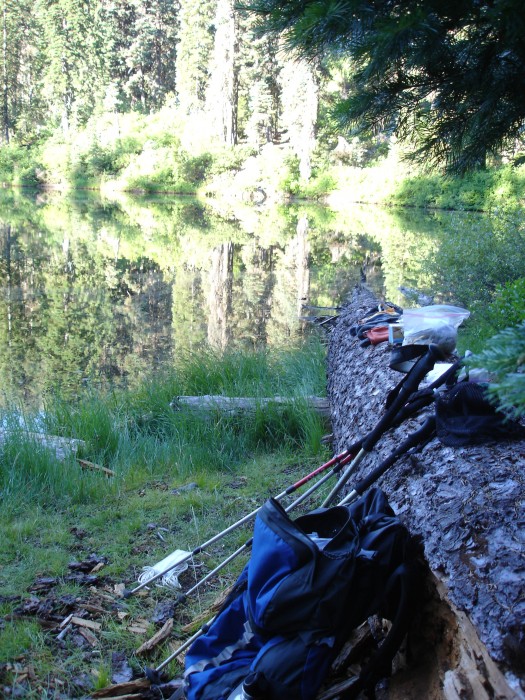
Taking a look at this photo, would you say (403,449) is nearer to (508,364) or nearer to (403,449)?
(403,449)

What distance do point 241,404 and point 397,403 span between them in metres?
2.84

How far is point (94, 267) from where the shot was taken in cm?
1645

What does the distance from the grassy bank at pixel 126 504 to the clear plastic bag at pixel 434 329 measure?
162 cm

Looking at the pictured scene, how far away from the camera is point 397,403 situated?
10.7 feet

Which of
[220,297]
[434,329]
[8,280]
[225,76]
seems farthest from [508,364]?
[225,76]

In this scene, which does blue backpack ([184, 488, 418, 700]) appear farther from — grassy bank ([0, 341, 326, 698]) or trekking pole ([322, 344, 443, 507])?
trekking pole ([322, 344, 443, 507])

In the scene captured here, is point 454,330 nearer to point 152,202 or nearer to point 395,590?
point 395,590

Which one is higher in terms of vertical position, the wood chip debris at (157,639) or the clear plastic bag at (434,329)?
the clear plastic bag at (434,329)

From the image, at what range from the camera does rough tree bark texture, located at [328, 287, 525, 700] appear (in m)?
1.85

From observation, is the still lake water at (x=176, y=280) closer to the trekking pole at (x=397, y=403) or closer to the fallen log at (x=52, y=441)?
the fallen log at (x=52, y=441)

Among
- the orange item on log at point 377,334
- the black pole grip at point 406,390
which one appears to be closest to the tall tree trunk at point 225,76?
the orange item on log at point 377,334

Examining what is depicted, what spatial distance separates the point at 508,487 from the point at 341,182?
4339cm

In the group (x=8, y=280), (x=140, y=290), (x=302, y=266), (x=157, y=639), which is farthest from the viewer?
(x=302, y=266)

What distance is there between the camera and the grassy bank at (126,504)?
121 inches
